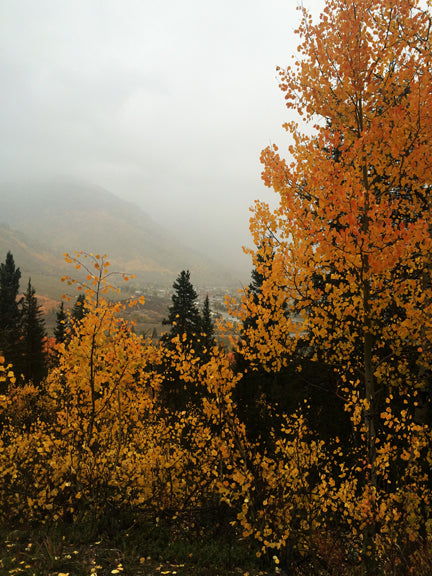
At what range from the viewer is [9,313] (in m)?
42.0

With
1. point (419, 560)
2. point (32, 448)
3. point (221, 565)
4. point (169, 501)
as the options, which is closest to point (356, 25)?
point (419, 560)

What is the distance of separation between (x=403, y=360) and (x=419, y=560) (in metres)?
2.85

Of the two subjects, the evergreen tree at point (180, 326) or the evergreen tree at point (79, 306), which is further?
the evergreen tree at point (180, 326)

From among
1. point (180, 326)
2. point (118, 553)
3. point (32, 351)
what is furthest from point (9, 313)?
point (118, 553)

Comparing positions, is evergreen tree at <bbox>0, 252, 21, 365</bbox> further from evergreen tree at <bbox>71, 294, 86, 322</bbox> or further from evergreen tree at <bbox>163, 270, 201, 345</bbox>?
evergreen tree at <bbox>163, 270, 201, 345</bbox>

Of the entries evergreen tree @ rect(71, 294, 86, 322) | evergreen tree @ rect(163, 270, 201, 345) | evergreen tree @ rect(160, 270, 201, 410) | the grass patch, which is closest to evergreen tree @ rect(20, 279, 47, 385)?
evergreen tree @ rect(71, 294, 86, 322)

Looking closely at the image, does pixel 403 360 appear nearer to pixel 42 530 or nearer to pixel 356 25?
pixel 356 25

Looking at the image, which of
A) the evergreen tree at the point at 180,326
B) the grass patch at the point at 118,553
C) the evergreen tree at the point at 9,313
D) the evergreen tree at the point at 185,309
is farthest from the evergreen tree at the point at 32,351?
the grass patch at the point at 118,553

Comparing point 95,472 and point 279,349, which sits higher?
point 279,349

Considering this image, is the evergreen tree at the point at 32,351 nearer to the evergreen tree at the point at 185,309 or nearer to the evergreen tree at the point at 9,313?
the evergreen tree at the point at 9,313

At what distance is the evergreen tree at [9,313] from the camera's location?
3450 centimetres

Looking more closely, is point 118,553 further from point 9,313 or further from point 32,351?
point 9,313

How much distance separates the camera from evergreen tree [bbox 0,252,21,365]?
34.5 meters

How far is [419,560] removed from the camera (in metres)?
4.59
